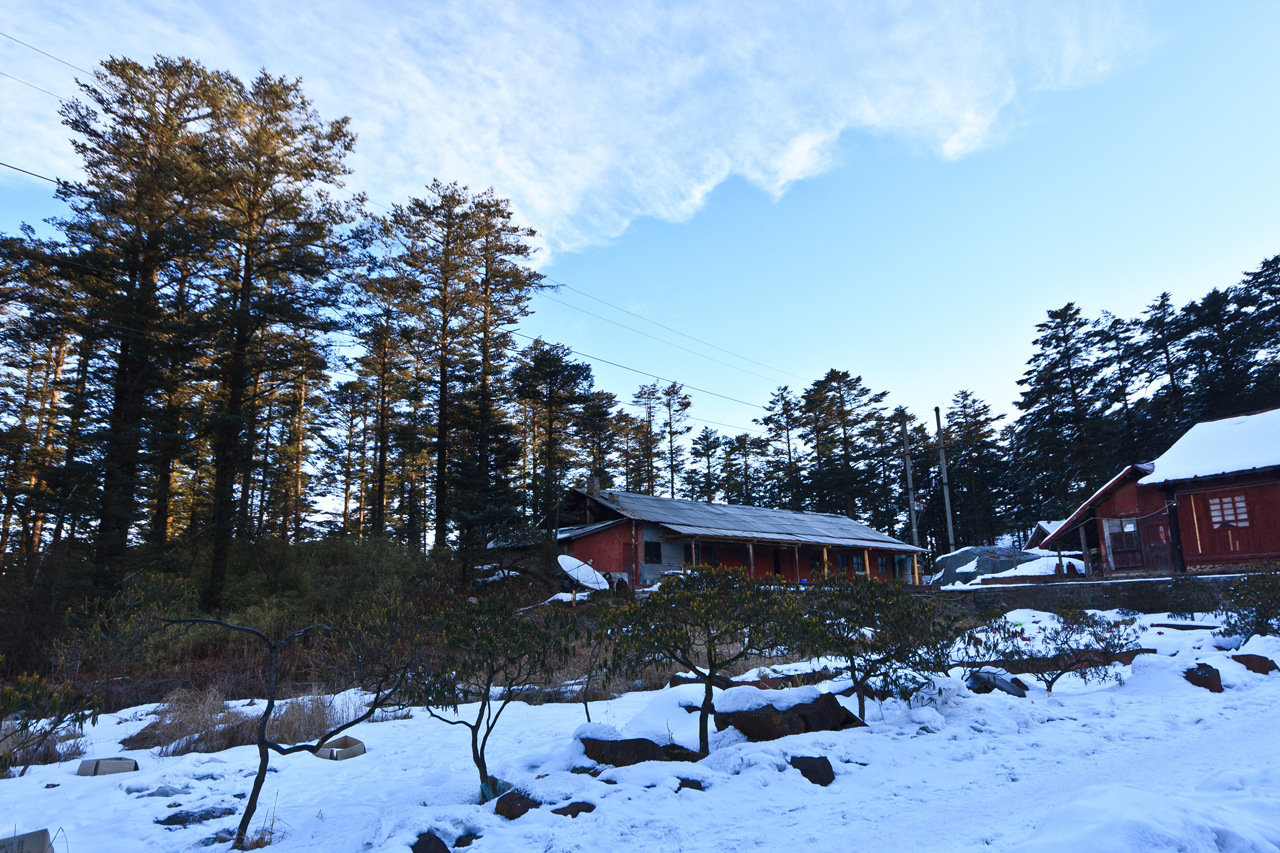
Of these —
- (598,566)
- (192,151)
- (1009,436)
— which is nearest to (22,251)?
(192,151)

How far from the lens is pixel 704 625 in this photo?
6719 millimetres

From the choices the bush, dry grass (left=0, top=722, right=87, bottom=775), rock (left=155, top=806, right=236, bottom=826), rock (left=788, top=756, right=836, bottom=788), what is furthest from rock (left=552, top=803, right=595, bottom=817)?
the bush

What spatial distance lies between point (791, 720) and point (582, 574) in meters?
15.6

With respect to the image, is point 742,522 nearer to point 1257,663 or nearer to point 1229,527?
point 1229,527

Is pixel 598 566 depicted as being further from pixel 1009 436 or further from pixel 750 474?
pixel 1009 436

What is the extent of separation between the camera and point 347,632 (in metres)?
6.04

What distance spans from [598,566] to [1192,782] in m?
22.3

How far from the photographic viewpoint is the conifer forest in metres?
15.7

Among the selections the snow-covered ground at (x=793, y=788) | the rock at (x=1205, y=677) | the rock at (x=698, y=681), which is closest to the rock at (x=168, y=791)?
the snow-covered ground at (x=793, y=788)

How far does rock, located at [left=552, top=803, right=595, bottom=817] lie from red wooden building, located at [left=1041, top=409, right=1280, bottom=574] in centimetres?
2051

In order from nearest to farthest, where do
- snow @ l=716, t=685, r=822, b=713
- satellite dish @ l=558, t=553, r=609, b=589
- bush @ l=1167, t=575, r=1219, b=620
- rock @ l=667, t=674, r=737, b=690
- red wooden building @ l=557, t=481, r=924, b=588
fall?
snow @ l=716, t=685, r=822, b=713, rock @ l=667, t=674, r=737, b=690, bush @ l=1167, t=575, r=1219, b=620, satellite dish @ l=558, t=553, r=609, b=589, red wooden building @ l=557, t=481, r=924, b=588

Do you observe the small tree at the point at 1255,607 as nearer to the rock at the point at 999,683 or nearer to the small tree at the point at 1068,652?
the small tree at the point at 1068,652

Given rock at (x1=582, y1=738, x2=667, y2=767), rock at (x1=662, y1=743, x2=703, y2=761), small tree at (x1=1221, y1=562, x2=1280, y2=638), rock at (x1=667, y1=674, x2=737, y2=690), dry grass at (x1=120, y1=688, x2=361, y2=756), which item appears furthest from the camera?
small tree at (x1=1221, y1=562, x2=1280, y2=638)

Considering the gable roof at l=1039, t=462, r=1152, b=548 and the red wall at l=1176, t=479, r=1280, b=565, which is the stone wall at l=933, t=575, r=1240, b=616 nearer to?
the red wall at l=1176, t=479, r=1280, b=565
